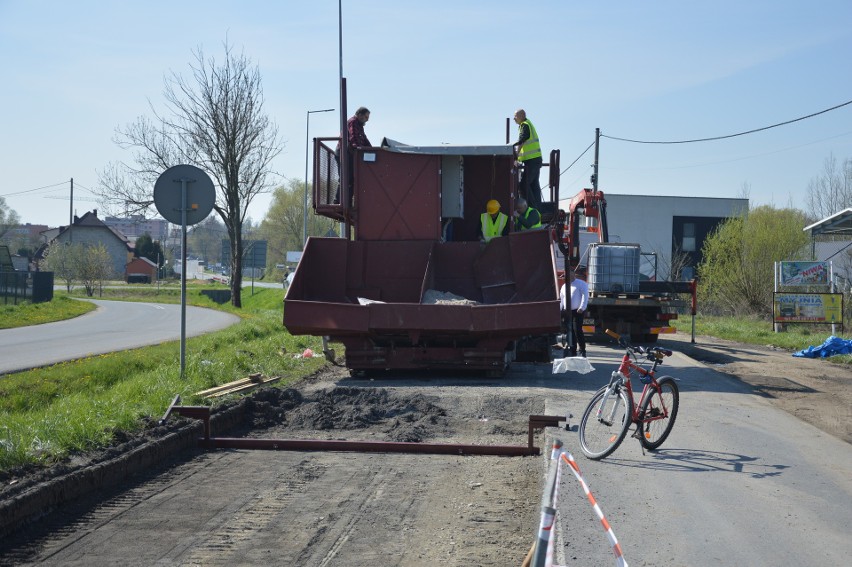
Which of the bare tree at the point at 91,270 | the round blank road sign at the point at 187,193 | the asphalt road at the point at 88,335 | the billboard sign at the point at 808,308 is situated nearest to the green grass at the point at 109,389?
the asphalt road at the point at 88,335

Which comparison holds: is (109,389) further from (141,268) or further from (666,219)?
(141,268)

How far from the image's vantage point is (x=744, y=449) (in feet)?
25.0

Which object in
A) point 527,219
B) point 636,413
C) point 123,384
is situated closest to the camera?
point 636,413

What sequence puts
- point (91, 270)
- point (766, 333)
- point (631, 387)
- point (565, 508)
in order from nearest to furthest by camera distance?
point (565, 508), point (631, 387), point (766, 333), point (91, 270)

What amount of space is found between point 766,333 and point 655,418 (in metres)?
20.0

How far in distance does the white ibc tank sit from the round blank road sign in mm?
10582

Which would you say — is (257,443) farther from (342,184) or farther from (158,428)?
(342,184)

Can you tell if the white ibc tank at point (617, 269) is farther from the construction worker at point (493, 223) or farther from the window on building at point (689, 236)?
the window on building at point (689, 236)

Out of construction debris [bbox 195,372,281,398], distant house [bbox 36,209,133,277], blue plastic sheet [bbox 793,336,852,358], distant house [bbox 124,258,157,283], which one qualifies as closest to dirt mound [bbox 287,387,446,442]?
construction debris [bbox 195,372,281,398]

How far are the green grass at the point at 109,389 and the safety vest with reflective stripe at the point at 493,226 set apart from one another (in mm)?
3527

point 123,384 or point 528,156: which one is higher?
point 528,156

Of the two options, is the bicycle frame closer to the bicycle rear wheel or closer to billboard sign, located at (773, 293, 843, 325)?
the bicycle rear wheel

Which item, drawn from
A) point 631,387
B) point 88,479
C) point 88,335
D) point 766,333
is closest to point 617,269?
point 766,333

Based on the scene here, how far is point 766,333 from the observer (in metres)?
25.6
